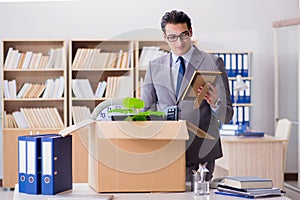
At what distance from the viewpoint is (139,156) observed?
8.60ft

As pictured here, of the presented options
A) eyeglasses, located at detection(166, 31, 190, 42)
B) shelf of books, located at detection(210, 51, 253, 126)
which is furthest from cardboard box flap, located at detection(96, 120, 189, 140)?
shelf of books, located at detection(210, 51, 253, 126)

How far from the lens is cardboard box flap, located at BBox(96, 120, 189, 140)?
2.60m

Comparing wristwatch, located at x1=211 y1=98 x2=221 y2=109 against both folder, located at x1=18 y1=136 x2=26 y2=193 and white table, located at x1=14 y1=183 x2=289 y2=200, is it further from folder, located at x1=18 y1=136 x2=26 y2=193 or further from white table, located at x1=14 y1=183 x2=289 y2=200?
folder, located at x1=18 y1=136 x2=26 y2=193

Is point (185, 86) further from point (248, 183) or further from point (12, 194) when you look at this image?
point (12, 194)

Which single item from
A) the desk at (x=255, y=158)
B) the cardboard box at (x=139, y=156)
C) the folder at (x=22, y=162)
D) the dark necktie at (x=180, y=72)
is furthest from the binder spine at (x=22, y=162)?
the desk at (x=255, y=158)

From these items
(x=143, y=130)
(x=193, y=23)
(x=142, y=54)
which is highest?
(x=193, y=23)

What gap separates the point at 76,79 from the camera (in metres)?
7.43

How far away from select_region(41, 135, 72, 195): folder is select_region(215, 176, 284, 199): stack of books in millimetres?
681

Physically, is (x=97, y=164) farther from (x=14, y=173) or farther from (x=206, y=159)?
(x=14, y=173)

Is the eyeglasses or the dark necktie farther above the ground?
the eyeglasses

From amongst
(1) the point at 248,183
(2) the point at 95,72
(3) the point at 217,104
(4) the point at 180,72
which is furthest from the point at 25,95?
(1) the point at 248,183

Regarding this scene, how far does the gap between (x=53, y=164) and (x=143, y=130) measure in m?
0.41

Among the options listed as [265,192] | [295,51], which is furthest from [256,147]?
[265,192]

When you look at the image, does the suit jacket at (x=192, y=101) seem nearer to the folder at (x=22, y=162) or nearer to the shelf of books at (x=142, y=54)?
the folder at (x=22, y=162)
